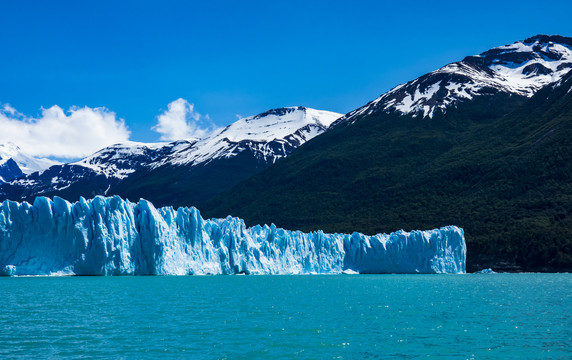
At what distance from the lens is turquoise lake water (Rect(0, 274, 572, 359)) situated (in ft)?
62.8

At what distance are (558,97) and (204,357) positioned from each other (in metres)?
137

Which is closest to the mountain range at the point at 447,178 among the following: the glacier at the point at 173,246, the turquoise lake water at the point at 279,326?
the glacier at the point at 173,246

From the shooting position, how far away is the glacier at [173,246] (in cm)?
5381

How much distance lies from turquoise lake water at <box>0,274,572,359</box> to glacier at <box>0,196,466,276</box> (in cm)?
1585

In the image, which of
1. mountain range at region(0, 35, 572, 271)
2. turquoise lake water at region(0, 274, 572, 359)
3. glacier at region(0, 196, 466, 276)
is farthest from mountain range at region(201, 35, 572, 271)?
turquoise lake water at region(0, 274, 572, 359)

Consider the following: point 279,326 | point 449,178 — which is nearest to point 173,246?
point 279,326

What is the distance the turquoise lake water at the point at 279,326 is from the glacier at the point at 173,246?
15846 mm

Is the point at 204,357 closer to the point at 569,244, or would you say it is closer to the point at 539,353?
the point at 539,353

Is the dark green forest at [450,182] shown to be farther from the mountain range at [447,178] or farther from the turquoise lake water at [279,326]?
the turquoise lake water at [279,326]

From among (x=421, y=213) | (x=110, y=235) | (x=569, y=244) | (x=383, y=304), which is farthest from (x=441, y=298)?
(x=421, y=213)

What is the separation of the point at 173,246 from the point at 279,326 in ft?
126

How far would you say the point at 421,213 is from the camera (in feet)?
360

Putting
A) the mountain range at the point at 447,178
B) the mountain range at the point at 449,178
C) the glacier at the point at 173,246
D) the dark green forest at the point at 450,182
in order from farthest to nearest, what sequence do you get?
the mountain range at the point at 447,178
the mountain range at the point at 449,178
the dark green forest at the point at 450,182
the glacier at the point at 173,246

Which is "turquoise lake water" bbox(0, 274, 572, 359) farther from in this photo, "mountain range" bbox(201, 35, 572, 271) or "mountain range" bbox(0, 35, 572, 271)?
"mountain range" bbox(0, 35, 572, 271)
